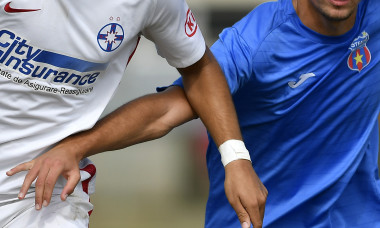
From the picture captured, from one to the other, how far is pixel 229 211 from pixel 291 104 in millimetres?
678

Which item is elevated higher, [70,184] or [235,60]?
[70,184]

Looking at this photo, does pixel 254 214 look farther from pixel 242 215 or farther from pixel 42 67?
pixel 42 67

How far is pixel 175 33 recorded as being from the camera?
5.11 metres

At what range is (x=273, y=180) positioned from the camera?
5656 millimetres

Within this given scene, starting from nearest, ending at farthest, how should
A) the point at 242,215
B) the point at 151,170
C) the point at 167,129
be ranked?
the point at 242,215 → the point at 167,129 → the point at 151,170

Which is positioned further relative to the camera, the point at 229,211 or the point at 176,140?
the point at 176,140

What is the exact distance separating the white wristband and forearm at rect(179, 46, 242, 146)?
0.04 metres

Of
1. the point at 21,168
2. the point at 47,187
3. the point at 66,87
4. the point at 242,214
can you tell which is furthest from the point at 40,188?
the point at 242,214

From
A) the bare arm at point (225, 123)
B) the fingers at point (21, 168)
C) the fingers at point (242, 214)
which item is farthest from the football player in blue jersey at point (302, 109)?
the fingers at point (21, 168)

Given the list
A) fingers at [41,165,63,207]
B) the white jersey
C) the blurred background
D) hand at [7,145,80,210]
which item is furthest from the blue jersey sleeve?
the blurred background

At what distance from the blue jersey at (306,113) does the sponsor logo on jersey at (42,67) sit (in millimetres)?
797

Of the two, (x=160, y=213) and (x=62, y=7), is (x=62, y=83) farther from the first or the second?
(x=160, y=213)

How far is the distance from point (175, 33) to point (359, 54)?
100 cm

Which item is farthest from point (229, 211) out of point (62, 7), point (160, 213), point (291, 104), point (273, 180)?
point (160, 213)
